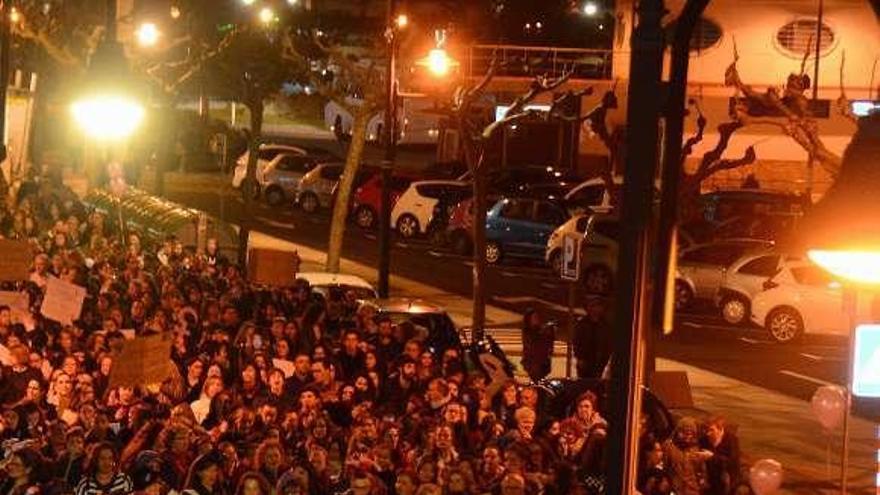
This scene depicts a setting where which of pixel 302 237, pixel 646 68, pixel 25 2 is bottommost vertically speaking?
pixel 302 237

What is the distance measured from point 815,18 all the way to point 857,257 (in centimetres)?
3976

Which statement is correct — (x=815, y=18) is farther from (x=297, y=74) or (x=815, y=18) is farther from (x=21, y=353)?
(x=21, y=353)

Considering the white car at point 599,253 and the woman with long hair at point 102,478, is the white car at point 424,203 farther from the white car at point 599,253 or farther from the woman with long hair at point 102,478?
the woman with long hair at point 102,478

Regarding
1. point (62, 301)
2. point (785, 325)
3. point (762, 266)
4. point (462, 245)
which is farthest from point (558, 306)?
point (62, 301)

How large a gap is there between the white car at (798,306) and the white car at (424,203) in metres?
11.0

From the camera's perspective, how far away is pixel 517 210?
33.3 meters

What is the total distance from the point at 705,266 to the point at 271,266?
11.9 meters

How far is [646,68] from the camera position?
16.5ft

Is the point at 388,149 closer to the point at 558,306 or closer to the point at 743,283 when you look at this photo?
the point at 558,306

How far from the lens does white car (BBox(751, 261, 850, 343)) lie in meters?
25.3

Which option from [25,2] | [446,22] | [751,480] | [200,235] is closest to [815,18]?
[446,22]

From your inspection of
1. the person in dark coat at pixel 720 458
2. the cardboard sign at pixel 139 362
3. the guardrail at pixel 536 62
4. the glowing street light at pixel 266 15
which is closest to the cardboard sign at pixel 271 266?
the cardboard sign at pixel 139 362

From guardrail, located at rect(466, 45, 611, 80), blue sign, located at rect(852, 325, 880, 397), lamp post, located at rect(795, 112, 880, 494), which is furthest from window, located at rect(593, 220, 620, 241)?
lamp post, located at rect(795, 112, 880, 494)

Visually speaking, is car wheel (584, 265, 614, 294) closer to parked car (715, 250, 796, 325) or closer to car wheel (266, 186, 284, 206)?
parked car (715, 250, 796, 325)
